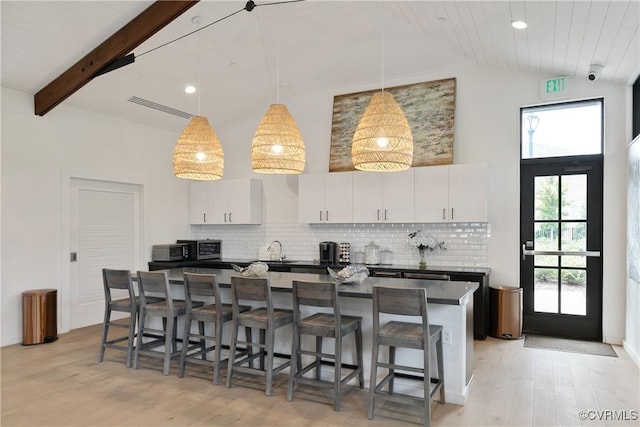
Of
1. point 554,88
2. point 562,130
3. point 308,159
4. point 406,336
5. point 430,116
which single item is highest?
point 554,88

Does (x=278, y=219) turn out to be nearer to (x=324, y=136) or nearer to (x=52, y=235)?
(x=324, y=136)

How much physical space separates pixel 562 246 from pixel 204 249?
5183 millimetres

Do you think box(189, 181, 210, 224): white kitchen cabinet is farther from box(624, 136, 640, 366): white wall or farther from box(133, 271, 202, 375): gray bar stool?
box(624, 136, 640, 366): white wall

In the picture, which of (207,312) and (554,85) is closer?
(207,312)

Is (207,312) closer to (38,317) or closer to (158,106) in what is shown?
(38,317)

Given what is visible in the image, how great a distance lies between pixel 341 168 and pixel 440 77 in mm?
1864

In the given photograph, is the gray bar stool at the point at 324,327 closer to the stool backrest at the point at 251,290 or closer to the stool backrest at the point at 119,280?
the stool backrest at the point at 251,290

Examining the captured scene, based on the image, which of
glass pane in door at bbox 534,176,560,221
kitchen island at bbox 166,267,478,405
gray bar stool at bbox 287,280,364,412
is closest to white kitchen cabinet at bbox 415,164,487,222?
glass pane in door at bbox 534,176,560,221

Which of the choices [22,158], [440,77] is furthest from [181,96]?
[440,77]

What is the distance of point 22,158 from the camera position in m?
5.32

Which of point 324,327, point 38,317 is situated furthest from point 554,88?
point 38,317

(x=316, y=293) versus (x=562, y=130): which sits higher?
(x=562, y=130)

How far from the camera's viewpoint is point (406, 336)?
3107mm

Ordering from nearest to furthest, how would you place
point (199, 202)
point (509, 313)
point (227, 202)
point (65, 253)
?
point (509, 313) < point (65, 253) < point (227, 202) < point (199, 202)
